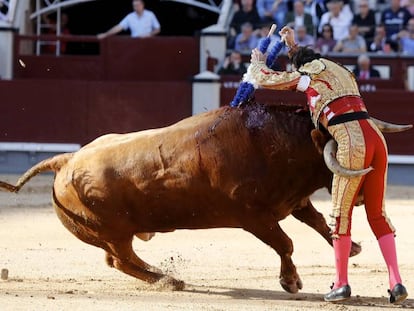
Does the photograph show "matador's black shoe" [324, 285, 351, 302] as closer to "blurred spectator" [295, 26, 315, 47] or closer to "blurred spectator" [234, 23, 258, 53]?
"blurred spectator" [295, 26, 315, 47]

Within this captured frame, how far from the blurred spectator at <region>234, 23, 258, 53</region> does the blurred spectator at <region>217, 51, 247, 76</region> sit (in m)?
0.32

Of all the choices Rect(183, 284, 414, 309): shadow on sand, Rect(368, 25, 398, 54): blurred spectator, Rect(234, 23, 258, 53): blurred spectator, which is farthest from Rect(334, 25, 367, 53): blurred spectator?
Rect(183, 284, 414, 309): shadow on sand

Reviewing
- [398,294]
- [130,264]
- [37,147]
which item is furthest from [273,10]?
[398,294]

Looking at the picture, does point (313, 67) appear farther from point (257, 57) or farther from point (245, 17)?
point (245, 17)

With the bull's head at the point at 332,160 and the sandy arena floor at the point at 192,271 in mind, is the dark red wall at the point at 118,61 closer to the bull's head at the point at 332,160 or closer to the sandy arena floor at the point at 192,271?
the sandy arena floor at the point at 192,271

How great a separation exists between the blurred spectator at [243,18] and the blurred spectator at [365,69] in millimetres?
1496

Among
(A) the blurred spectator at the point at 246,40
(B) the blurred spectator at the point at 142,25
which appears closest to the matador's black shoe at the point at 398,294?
(A) the blurred spectator at the point at 246,40

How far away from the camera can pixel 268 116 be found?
5.95 meters

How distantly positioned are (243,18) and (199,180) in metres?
8.02

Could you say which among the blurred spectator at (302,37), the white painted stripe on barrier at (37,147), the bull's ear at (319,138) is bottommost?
the white painted stripe on barrier at (37,147)

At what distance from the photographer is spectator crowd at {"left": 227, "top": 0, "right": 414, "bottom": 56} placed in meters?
13.1

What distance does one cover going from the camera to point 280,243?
592cm

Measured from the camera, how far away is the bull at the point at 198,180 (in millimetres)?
5871

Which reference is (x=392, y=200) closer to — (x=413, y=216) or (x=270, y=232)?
(x=413, y=216)
